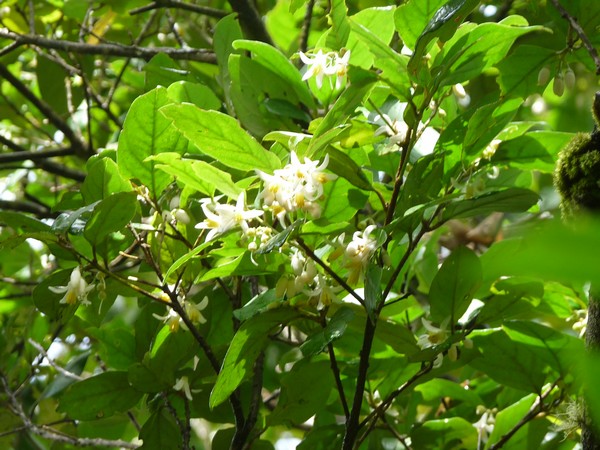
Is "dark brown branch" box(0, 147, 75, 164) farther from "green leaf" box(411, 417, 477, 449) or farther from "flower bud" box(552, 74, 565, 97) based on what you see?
"flower bud" box(552, 74, 565, 97)

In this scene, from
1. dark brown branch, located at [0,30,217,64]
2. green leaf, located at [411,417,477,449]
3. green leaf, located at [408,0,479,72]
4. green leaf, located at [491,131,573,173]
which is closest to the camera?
green leaf, located at [408,0,479,72]

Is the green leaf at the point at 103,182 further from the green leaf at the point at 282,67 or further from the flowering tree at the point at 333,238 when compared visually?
the green leaf at the point at 282,67

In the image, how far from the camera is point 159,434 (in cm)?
118

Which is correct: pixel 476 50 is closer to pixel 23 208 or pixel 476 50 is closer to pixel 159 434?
pixel 159 434

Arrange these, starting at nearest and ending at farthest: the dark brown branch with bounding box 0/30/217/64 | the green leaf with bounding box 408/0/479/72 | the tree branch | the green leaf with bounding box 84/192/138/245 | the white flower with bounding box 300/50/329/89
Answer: the green leaf with bounding box 408/0/479/72 → the green leaf with bounding box 84/192/138/245 → the white flower with bounding box 300/50/329/89 → the tree branch → the dark brown branch with bounding box 0/30/217/64

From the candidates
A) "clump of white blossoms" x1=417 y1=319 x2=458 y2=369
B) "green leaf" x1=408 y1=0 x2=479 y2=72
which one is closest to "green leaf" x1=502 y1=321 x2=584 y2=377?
"clump of white blossoms" x1=417 y1=319 x2=458 y2=369

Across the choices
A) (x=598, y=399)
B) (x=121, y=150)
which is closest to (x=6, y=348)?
(x=121, y=150)

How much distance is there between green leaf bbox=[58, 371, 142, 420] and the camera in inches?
46.8

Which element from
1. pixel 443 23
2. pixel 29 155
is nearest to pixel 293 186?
pixel 443 23

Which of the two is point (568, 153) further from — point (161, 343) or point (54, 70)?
point (54, 70)

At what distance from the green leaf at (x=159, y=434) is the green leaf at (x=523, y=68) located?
27.0 inches

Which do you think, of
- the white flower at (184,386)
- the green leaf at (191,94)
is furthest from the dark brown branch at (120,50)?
the white flower at (184,386)

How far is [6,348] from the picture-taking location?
171 centimetres

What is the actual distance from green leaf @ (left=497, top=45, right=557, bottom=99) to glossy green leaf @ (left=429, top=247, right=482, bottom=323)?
0.76ft
